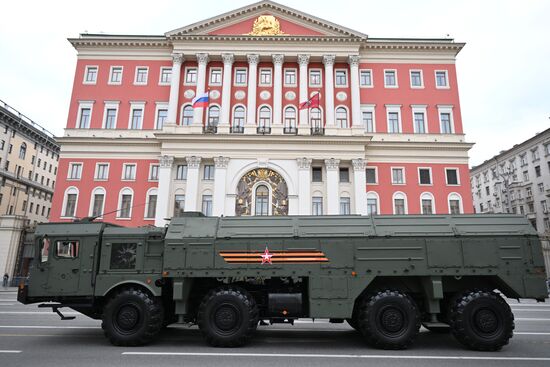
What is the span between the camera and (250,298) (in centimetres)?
952

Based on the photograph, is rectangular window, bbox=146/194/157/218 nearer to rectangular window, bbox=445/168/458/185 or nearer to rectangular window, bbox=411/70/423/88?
rectangular window, bbox=445/168/458/185

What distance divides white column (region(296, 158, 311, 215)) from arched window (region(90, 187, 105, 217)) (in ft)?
60.8

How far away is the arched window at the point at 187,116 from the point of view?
117 ft

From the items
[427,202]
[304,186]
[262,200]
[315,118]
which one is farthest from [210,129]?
[427,202]

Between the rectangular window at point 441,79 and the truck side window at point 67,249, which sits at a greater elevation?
the rectangular window at point 441,79

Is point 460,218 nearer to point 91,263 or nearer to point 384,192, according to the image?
point 91,263

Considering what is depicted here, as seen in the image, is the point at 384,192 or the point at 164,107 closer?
the point at 384,192

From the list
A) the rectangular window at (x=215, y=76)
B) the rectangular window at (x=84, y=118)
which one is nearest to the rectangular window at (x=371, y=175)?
the rectangular window at (x=215, y=76)

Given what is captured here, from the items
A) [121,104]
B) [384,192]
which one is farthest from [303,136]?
[121,104]

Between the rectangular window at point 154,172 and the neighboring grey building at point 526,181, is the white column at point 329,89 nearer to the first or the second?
the rectangular window at point 154,172

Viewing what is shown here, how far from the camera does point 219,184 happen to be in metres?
32.6

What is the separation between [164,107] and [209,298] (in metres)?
30.6

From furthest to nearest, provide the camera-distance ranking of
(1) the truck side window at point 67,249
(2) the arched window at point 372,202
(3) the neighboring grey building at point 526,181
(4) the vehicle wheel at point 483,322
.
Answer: (3) the neighboring grey building at point 526,181 → (2) the arched window at point 372,202 → (1) the truck side window at point 67,249 → (4) the vehicle wheel at point 483,322

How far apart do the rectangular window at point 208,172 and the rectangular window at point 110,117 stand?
10774 millimetres
